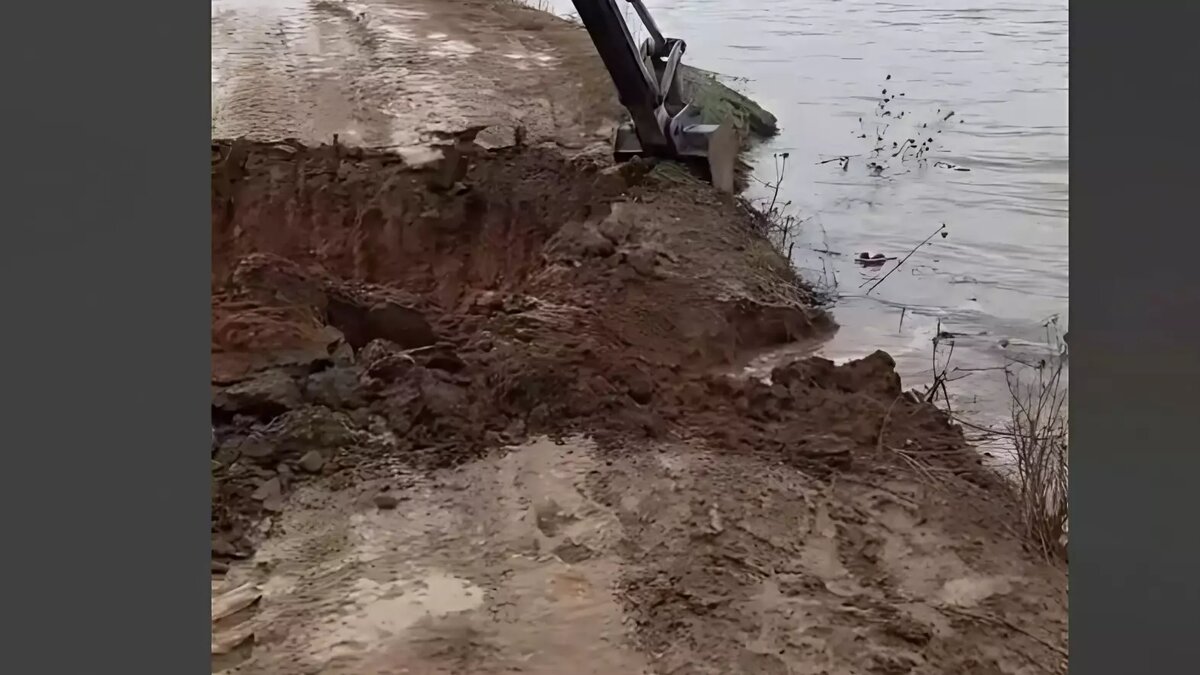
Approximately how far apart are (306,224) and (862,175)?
1226mm

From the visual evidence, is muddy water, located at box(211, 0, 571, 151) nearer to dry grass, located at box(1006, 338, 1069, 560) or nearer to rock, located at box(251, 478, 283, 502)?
rock, located at box(251, 478, 283, 502)

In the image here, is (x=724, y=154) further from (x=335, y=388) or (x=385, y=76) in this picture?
(x=335, y=388)

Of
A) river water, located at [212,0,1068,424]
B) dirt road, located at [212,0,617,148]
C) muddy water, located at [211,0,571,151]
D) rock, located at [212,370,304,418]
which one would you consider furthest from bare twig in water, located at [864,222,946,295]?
rock, located at [212,370,304,418]

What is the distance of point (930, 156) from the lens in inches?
75.9

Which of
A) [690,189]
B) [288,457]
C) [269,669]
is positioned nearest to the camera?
[269,669]

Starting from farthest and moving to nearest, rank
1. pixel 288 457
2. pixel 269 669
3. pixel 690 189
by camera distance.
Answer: pixel 690 189, pixel 288 457, pixel 269 669

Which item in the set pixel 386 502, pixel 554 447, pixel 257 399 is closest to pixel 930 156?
pixel 554 447

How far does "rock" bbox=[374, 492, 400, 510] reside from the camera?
6.20 feet

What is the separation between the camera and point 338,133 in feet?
6.68

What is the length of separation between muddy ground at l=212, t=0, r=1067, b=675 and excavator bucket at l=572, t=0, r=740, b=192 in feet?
0.19

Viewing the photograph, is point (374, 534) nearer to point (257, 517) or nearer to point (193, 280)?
point (257, 517)

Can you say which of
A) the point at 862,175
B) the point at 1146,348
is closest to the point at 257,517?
the point at 862,175

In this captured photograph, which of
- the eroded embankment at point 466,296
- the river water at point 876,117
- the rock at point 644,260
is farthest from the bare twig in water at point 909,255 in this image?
the rock at point 644,260

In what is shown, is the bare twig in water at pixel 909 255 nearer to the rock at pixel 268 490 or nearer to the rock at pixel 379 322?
the rock at pixel 379 322
